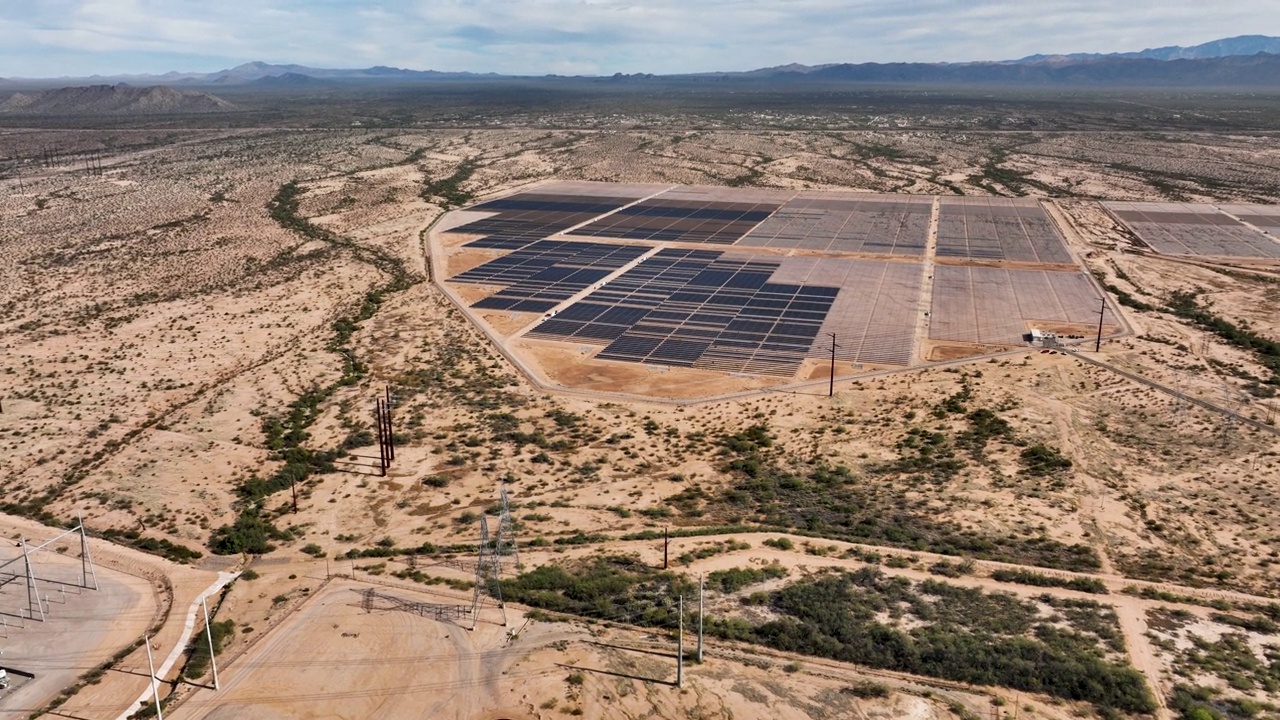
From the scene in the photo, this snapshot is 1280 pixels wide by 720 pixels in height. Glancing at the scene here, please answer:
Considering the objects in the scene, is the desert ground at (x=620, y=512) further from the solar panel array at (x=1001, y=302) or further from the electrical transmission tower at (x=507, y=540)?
the solar panel array at (x=1001, y=302)

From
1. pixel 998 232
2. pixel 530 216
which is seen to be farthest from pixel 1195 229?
pixel 530 216

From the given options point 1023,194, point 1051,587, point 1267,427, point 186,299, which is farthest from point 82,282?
point 1023,194

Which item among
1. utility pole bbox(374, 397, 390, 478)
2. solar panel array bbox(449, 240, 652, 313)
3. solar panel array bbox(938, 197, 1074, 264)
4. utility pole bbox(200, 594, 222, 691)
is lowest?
utility pole bbox(200, 594, 222, 691)

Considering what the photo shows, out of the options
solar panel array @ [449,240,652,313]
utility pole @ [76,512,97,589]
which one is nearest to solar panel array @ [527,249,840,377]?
solar panel array @ [449,240,652,313]

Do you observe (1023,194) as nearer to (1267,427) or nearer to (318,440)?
(1267,427)

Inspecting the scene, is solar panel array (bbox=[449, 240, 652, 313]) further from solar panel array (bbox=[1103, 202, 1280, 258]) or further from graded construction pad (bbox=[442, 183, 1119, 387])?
solar panel array (bbox=[1103, 202, 1280, 258])

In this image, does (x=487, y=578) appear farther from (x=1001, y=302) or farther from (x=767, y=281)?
(x=1001, y=302)
